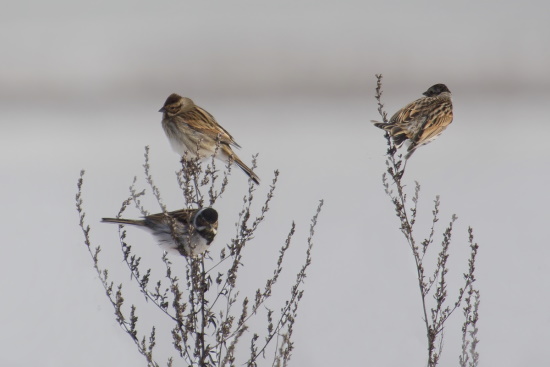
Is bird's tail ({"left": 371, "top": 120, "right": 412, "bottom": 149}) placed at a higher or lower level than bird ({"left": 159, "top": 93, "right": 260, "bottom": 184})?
lower

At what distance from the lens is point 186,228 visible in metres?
4.70

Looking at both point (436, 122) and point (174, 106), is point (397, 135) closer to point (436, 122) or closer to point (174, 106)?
point (436, 122)

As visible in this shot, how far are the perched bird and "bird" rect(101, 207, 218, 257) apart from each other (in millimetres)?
1231

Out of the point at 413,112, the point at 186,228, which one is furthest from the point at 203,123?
the point at 186,228

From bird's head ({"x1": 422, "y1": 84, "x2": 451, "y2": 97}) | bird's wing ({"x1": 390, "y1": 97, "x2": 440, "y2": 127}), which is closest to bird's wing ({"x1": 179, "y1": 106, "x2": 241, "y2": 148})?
bird's wing ({"x1": 390, "y1": 97, "x2": 440, "y2": 127})

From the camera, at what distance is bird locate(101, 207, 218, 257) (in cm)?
402

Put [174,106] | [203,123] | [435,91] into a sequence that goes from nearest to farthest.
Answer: [203,123]
[174,106]
[435,91]

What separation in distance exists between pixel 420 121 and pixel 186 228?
222 cm

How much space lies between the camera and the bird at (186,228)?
158 inches

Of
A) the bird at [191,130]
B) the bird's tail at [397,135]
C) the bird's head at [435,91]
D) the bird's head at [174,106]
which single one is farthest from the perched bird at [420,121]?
the bird's head at [174,106]

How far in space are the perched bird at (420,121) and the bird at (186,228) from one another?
1.23 metres

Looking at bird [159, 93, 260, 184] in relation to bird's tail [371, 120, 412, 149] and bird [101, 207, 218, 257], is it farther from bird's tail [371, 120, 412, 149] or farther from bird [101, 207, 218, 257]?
bird [101, 207, 218, 257]

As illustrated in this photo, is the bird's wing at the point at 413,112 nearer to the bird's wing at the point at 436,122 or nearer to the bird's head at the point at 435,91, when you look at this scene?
the bird's wing at the point at 436,122
